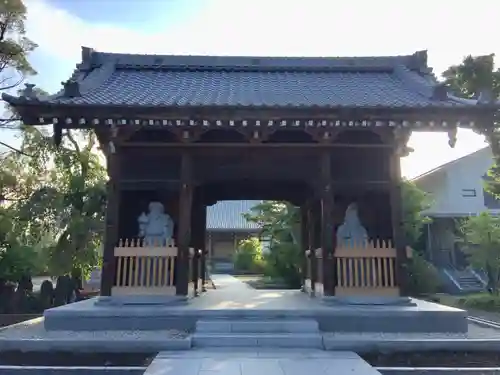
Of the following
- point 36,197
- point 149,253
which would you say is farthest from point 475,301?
point 36,197

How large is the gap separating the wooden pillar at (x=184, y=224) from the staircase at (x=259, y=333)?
1.23 m

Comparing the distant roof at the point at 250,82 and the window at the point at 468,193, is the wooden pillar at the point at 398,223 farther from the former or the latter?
the window at the point at 468,193

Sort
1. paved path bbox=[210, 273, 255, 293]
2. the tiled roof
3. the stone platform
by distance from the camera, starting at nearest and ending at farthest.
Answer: the stone platform
paved path bbox=[210, 273, 255, 293]
the tiled roof

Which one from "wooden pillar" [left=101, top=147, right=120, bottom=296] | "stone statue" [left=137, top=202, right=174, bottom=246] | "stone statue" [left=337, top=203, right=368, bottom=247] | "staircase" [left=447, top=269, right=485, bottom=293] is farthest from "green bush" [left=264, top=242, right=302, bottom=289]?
"wooden pillar" [left=101, top=147, right=120, bottom=296]

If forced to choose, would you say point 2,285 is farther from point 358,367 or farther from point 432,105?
point 432,105

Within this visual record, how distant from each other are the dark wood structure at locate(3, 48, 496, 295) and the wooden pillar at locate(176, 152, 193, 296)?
0.06 feet

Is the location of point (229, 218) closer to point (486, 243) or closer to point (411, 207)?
point (411, 207)

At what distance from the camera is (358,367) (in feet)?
16.6

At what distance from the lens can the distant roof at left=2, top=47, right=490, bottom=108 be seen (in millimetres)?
7555

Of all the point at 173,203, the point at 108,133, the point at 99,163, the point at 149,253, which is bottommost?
the point at 149,253

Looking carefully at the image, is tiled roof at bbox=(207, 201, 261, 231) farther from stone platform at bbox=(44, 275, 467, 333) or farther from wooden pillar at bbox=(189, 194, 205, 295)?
stone platform at bbox=(44, 275, 467, 333)

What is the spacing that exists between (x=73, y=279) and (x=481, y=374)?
1321cm

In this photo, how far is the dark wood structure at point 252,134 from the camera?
7.25 meters

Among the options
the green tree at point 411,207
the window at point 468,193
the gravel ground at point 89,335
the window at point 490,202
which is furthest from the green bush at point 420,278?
the gravel ground at point 89,335
